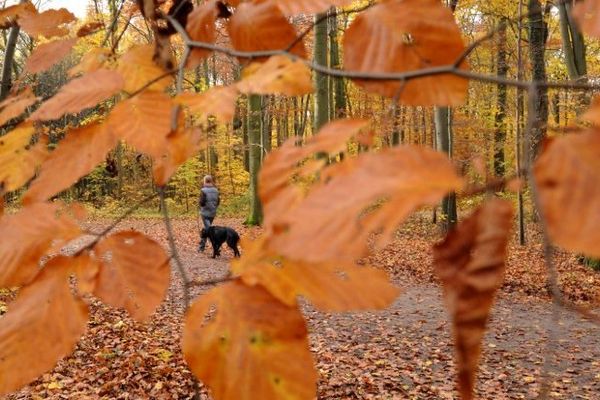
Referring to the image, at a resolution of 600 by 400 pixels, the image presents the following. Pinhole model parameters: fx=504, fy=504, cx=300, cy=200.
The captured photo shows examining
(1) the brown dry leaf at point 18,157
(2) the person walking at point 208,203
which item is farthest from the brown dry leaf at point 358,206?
(2) the person walking at point 208,203

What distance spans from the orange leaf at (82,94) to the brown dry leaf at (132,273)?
175 millimetres

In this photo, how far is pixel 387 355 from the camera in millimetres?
5410

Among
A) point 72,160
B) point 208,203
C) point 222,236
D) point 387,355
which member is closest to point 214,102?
point 72,160

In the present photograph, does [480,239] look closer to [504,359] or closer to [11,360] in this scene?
[11,360]

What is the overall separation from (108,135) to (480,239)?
521mm

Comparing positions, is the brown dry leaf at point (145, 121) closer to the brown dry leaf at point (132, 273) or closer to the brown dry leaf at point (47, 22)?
the brown dry leaf at point (132, 273)

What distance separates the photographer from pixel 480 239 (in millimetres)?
360

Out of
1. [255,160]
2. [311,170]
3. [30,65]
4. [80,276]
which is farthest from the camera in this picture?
[255,160]

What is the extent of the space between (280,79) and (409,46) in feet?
0.51

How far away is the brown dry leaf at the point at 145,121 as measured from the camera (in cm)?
68

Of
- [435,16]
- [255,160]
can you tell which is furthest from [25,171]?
[255,160]

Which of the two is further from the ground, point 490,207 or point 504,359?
point 490,207

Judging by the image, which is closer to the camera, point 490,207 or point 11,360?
point 490,207

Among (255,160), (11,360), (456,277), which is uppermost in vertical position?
(456,277)
